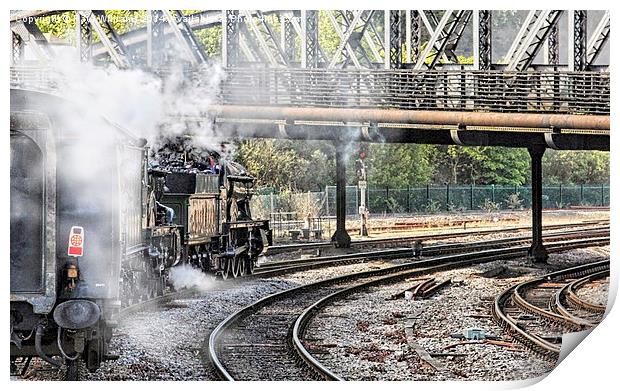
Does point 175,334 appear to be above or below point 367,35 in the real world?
below

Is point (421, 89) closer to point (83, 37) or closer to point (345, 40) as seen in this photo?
point (345, 40)

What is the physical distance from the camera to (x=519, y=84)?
41.2ft

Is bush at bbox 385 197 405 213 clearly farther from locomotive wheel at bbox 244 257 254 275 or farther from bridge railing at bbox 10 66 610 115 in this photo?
locomotive wheel at bbox 244 257 254 275

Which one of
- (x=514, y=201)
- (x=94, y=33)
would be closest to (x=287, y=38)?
(x=94, y=33)

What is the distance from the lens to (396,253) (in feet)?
45.1

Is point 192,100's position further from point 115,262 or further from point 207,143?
point 115,262

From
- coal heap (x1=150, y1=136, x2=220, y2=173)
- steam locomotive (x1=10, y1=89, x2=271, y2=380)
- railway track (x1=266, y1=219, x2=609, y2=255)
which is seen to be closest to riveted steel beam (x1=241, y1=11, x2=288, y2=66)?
coal heap (x1=150, y1=136, x2=220, y2=173)

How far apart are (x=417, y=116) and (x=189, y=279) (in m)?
3.43

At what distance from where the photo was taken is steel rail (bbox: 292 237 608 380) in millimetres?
9433

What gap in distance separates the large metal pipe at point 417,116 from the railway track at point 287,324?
62.0 inches

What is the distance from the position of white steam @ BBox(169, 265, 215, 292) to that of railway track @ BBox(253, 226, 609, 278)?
0.71 metres

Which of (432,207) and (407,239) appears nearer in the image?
(432,207)

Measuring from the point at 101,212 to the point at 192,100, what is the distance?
324 centimetres

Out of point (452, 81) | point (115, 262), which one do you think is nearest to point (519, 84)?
point (452, 81)
